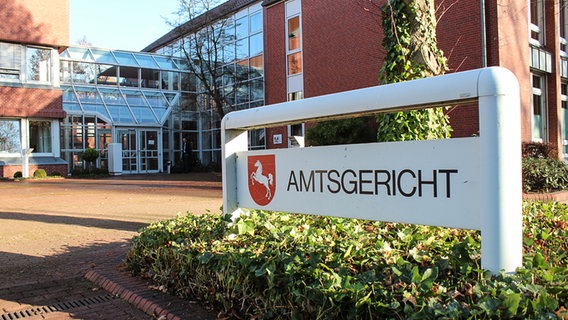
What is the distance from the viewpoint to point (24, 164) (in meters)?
20.9

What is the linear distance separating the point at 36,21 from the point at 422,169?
23.4 m

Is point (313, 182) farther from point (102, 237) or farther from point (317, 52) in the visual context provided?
point (317, 52)

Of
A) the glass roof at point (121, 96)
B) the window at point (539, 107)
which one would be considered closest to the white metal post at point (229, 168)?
the window at point (539, 107)

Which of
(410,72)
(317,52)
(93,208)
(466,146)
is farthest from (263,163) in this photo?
(317,52)

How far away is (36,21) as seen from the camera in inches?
854

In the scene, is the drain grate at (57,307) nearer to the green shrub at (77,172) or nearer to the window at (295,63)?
the window at (295,63)

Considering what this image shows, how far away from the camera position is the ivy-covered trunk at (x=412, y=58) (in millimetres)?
6113

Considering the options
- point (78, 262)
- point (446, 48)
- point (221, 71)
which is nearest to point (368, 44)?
point (446, 48)

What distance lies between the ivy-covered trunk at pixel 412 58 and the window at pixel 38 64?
66.4 feet

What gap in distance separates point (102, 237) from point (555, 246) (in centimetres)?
573

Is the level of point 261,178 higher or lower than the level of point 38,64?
lower

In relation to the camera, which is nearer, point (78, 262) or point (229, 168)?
point (229, 168)

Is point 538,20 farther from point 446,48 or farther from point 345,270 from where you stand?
point 345,270

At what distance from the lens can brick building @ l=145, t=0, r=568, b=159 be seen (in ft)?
48.9
